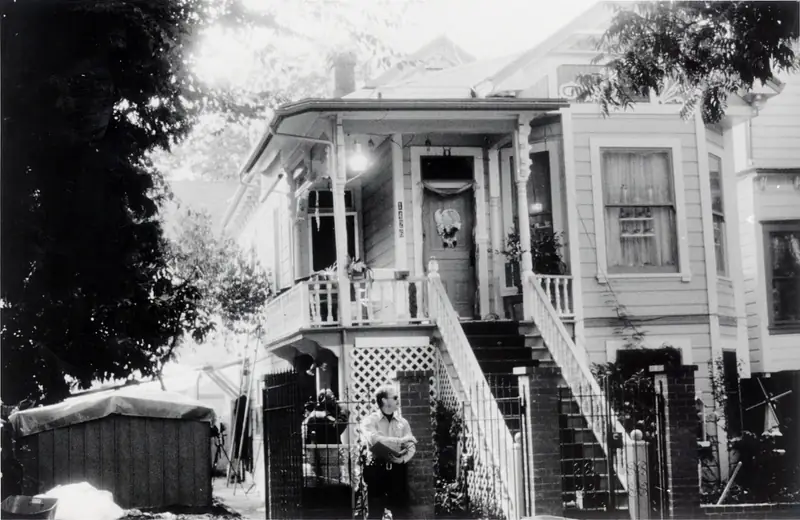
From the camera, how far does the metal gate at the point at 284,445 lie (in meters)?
10.1

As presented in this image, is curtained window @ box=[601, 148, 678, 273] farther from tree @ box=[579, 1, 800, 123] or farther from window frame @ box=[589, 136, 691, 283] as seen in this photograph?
tree @ box=[579, 1, 800, 123]

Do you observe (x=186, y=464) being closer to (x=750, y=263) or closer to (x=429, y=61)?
(x=750, y=263)

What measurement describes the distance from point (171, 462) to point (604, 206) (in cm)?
752

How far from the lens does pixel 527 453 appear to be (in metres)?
11.1

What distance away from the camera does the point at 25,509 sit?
9250mm

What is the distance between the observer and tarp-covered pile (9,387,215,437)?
11789mm

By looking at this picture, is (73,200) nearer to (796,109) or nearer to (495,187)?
(495,187)

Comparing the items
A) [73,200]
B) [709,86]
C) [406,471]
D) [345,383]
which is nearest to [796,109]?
[709,86]

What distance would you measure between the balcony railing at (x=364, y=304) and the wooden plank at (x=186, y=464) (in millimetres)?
2149

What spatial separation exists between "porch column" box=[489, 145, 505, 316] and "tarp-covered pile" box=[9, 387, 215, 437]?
192 inches

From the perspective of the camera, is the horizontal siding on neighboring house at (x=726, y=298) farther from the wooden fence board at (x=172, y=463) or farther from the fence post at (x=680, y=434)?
the wooden fence board at (x=172, y=463)

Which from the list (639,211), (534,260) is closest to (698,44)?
(534,260)

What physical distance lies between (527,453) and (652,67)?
407 cm

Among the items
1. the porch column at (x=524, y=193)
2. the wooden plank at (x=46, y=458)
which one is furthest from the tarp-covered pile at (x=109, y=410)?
the porch column at (x=524, y=193)
